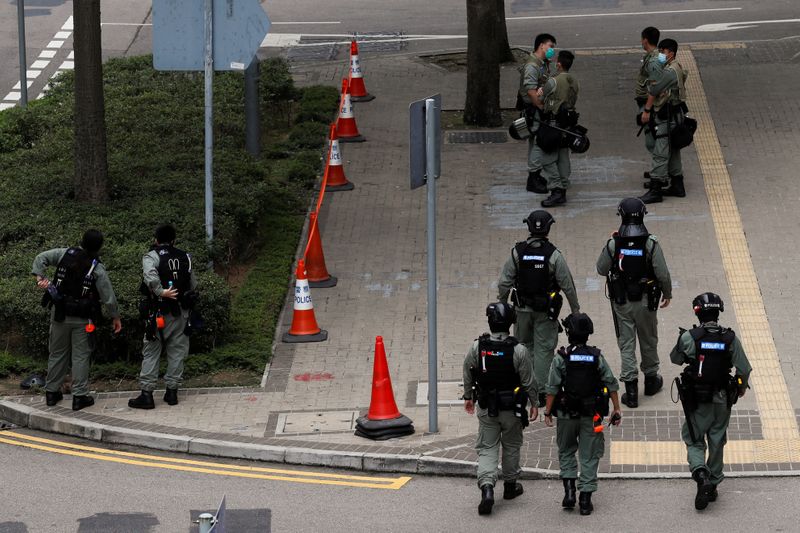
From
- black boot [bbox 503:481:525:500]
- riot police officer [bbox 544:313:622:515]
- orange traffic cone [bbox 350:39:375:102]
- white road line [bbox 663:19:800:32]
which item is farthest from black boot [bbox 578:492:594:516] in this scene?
white road line [bbox 663:19:800:32]

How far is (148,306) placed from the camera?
1298 cm

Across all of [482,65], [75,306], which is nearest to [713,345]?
[75,306]

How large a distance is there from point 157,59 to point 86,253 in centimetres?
297

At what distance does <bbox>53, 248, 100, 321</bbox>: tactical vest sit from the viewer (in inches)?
504

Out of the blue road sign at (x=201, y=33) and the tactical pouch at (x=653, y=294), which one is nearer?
the tactical pouch at (x=653, y=294)

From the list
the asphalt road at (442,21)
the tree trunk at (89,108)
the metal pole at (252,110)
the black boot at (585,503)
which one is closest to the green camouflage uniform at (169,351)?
the black boot at (585,503)

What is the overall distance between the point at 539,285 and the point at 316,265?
13.2 ft

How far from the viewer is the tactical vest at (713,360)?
10695 mm

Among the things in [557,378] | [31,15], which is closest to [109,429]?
[557,378]

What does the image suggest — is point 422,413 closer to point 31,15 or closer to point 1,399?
point 1,399

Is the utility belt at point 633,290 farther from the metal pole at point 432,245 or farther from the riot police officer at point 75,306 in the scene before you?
the riot police officer at point 75,306

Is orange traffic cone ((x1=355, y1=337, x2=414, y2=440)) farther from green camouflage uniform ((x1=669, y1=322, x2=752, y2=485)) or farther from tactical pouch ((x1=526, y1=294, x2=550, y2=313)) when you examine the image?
green camouflage uniform ((x1=669, y1=322, x2=752, y2=485))

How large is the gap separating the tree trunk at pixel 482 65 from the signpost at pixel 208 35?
6.38 metres

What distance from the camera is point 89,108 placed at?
16.7 m
